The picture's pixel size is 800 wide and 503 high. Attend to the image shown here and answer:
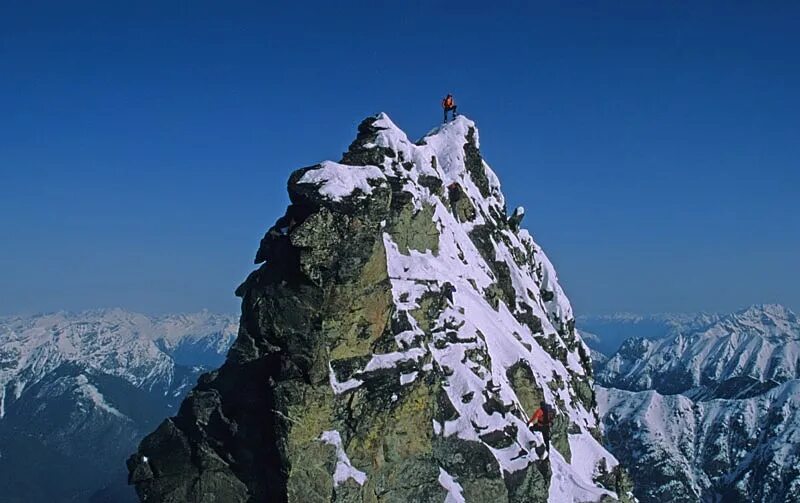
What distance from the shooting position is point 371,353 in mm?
52469

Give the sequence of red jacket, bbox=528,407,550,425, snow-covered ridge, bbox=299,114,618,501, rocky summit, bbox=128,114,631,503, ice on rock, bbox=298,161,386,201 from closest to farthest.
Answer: rocky summit, bbox=128,114,631,503 → ice on rock, bbox=298,161,386,201 → snow-covered ridge, bbox=299,114,618,501 → red jacket, bbox=528,407,550,425

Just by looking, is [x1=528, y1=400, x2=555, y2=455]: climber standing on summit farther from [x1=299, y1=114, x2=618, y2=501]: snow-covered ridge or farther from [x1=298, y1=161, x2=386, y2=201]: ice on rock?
[x1=298, y1=161, x2=386, y2=201]: ice on rock

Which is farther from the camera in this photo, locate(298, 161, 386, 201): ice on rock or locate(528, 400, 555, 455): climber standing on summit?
locate(528, 400, 555, 455): climber standing on summit

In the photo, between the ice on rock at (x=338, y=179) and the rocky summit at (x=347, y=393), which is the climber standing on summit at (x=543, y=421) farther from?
the ice on rock at (x=338, y=179)

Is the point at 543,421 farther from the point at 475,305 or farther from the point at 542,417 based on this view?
the point at 475,305

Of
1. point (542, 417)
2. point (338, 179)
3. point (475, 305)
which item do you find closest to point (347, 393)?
point (338, 179)

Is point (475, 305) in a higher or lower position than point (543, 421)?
higher

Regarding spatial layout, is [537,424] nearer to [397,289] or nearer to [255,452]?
[397,289]

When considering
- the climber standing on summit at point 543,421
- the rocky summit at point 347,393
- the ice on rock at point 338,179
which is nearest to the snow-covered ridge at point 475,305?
the ice on rock at point 338,179

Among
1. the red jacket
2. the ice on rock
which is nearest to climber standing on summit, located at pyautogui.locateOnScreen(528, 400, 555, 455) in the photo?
the red jacket

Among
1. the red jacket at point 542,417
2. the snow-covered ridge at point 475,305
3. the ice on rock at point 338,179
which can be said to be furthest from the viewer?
the red jacket at point 542,417

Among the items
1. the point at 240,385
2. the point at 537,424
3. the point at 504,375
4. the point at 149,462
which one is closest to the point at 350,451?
the point at 240,385

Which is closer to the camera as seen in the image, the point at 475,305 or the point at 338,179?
the point at 338,179

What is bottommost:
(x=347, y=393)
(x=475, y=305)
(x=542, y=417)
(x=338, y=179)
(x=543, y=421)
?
(x=347, y=393)
